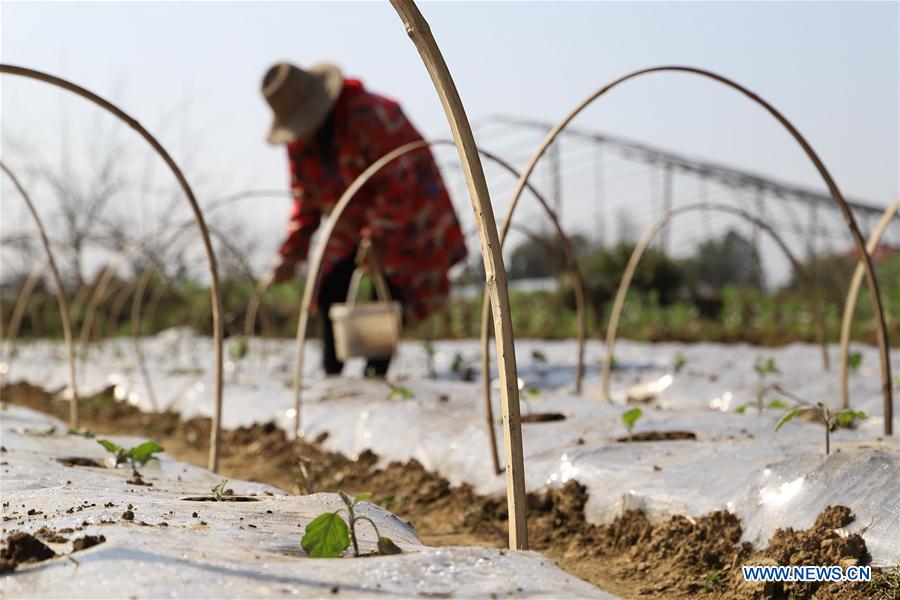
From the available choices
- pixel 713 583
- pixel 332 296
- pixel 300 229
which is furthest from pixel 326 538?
pixel 300 229

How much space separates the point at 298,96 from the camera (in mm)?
5160

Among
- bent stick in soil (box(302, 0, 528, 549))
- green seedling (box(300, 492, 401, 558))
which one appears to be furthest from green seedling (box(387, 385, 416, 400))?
green seedling (box(300, 492, 401, 558))

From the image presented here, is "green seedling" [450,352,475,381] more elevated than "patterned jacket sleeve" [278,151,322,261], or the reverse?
"patterned jacket sleeve" [278,151,322,261]

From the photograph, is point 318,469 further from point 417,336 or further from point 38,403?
point 417,336

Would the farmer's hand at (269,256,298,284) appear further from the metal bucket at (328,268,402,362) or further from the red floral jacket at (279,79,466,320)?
the metal bucket at (328,268,402,362)

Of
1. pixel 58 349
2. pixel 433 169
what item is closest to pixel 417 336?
pixel 58 349

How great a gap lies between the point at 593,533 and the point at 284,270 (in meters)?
3.55

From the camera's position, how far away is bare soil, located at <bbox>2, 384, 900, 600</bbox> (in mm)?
1869

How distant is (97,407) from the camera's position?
5.95 m

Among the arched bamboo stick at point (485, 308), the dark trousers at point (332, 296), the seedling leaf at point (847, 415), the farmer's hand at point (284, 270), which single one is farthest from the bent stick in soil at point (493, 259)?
the farmer's hand at point (284, 270)

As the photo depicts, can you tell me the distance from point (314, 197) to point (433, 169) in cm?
81

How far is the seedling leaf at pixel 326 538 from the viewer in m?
1.46

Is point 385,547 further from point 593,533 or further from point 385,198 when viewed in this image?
point 385,198

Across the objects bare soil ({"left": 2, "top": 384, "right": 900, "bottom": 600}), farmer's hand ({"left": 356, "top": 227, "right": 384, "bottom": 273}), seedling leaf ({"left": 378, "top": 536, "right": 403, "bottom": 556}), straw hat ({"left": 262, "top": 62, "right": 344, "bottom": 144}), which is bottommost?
bare soil ({"left": 2, "top": 384, "right": 900, "bottom": 600})
